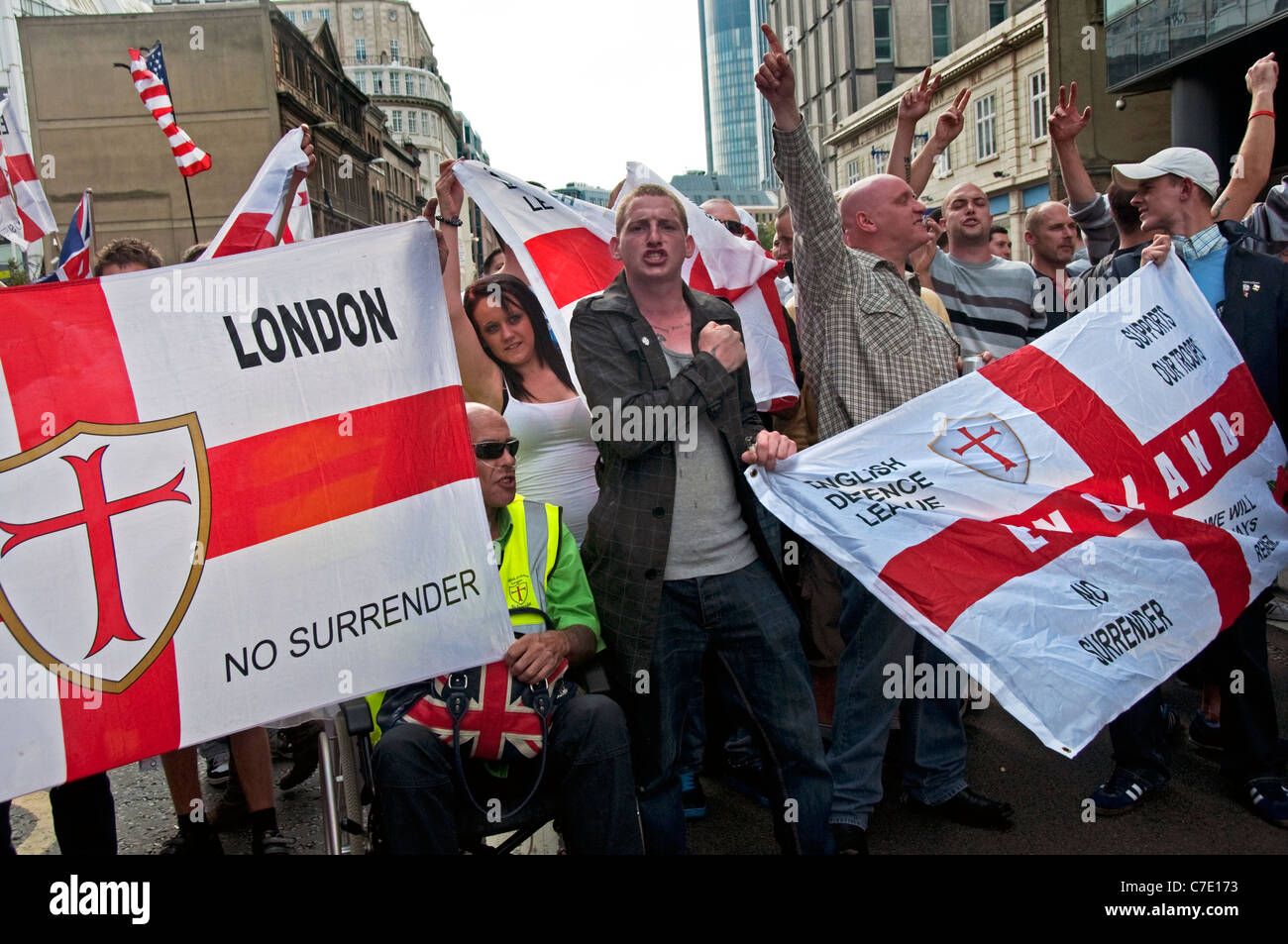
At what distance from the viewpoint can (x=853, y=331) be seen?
12.4ft

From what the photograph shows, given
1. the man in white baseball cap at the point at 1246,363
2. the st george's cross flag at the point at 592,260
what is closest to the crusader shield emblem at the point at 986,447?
the st george's cross flag at the point at 592,260

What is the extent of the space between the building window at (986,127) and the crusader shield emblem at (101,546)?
35360 mm

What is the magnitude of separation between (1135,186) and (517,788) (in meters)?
3.37

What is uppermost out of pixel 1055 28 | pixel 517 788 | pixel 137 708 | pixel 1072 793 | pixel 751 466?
pixel 1055 28

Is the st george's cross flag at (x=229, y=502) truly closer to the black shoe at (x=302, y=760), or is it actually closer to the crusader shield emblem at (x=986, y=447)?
the crusader shield emblem at (x=986, y=447)

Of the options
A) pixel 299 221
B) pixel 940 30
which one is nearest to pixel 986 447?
pixel 299 221

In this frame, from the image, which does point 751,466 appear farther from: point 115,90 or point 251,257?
point 115,90

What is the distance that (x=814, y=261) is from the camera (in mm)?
3758

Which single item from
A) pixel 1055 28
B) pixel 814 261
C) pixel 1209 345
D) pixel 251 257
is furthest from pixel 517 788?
pixel 1055 28

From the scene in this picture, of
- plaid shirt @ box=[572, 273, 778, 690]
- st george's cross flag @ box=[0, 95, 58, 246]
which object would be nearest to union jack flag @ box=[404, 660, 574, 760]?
plaid shirt @ box=[572, 273, 778, 690]

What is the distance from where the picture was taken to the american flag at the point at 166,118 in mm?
7551

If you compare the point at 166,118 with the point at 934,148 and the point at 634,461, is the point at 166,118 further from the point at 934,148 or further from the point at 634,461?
the point at 634,461

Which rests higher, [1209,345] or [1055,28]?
[1055,28]

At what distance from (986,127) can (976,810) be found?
34861 mm
